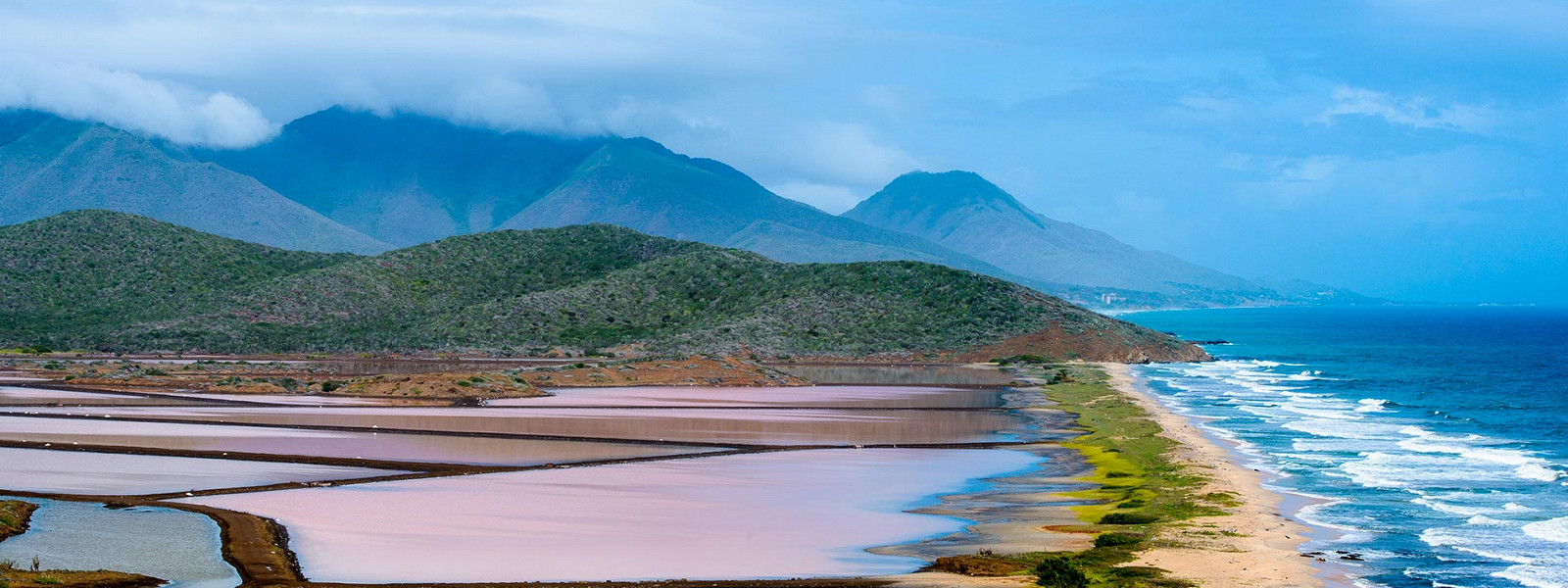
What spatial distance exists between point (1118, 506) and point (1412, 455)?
17825mm

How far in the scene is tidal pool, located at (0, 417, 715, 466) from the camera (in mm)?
40219

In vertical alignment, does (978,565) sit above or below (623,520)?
above

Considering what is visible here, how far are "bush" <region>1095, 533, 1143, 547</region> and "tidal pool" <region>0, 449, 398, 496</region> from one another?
58.5 feet

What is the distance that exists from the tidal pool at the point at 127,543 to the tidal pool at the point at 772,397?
1411 inches

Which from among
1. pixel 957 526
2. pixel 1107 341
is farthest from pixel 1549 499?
pixel 1107 341

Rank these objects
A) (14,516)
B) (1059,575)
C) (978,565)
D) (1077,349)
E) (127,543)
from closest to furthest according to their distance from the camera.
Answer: (1059,575)
(978,565)
(127,543)
(14,516)
(1077,349)

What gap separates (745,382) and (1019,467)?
44.1 meters

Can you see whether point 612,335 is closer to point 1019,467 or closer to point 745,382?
point 745,382

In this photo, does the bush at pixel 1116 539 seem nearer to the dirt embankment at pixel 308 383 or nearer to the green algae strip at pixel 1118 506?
the green algae strip at pixel 1118 506

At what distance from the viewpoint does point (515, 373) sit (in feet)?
261

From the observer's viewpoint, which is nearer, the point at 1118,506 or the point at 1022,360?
the point at 1118,506

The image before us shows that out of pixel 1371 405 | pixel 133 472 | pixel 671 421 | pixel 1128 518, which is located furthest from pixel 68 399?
pixel 1371 405

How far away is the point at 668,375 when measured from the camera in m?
84.1

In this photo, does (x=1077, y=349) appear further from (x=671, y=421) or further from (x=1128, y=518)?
(x=1128, y=518)
